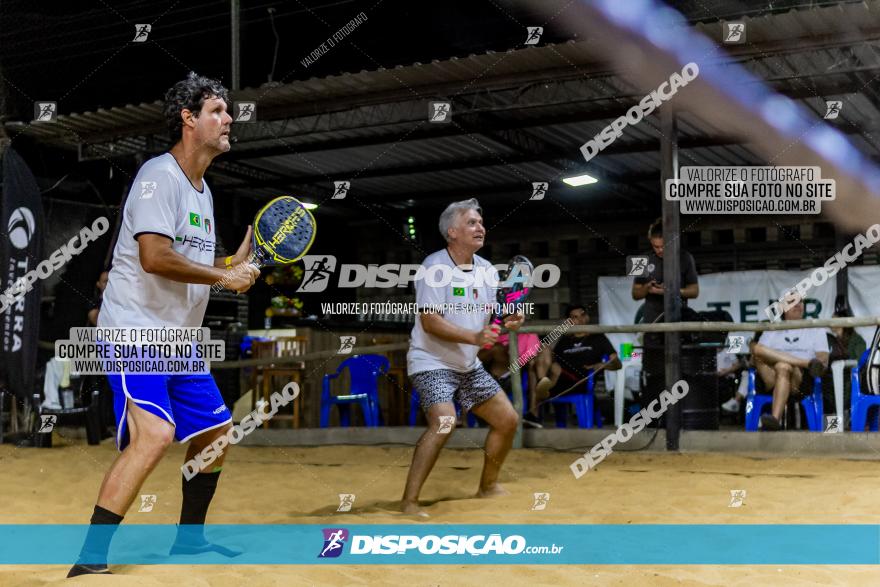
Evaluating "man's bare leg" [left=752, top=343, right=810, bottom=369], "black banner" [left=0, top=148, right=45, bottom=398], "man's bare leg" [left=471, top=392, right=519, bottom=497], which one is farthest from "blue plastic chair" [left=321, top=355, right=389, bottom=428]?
"man's bare leg" [left=471, top=392, right=519, bottom=497]

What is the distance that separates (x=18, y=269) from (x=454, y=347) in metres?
5.71

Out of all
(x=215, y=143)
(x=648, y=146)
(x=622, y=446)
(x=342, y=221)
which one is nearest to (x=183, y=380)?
(x=215, y=143)

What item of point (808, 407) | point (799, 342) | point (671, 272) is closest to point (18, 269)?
point (671, 272)

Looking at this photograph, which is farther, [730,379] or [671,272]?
[730,379]

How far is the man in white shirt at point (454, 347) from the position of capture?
5.41m

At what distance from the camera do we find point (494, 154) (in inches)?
535

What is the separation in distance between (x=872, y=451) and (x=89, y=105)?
1324cm

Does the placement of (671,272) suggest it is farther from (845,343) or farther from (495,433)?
(495,433)

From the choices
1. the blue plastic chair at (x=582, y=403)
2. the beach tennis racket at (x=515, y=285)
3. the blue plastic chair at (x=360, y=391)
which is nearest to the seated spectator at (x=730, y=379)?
the blue plastic chair at (x=582, y=403)

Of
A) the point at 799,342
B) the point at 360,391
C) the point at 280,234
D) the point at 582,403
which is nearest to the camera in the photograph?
the point at 280,234

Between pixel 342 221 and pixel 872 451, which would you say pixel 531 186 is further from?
pixel 872 451

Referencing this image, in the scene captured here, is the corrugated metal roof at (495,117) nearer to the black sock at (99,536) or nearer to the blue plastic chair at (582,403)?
→ the blue plastic chair at (582,403)

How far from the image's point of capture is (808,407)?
344 inches

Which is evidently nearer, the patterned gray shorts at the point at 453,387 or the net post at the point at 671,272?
the patterned gray shorts at the point at 453,387
